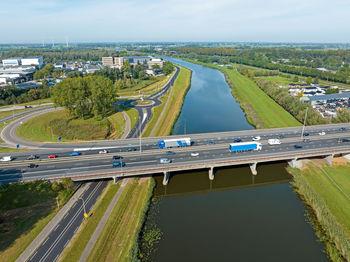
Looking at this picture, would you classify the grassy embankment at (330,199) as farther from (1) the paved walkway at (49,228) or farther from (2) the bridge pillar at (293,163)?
(1) the paved walkway at (49,228)

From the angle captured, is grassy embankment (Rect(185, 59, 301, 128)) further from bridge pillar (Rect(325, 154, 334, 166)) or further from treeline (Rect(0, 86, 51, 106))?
treeline (Rect(0, 86, 51, 106))

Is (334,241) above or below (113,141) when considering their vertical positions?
below

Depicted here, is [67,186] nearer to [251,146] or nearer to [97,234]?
[97,234]

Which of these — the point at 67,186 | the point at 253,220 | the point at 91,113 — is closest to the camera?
the point at 253,220

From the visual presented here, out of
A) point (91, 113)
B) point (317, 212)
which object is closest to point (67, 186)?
point (317, 212)

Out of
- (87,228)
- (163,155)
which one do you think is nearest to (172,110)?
(163,155)

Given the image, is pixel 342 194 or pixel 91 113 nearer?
pixel 342 194

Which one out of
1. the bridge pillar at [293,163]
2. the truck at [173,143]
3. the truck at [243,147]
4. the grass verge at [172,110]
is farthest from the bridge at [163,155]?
the grass verge at [172,110]
